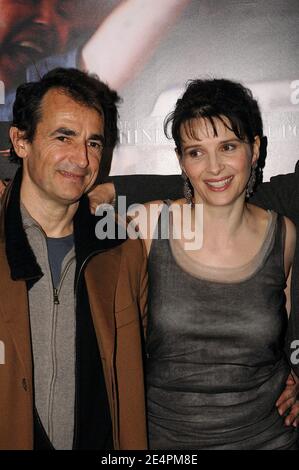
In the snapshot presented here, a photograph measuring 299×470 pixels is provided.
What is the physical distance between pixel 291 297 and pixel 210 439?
590 mm

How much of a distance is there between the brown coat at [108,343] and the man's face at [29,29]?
127 cm

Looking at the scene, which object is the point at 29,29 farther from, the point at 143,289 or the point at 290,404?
the point at 290,404

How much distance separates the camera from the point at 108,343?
1.62 m

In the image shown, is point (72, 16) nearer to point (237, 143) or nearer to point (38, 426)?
point (237, 143)

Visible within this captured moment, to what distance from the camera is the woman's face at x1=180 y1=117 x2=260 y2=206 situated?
1800 mm

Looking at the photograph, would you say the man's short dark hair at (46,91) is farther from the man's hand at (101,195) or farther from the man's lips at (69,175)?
the man's hand at (101,195)

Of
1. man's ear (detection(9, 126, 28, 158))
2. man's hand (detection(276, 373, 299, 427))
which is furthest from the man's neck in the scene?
man's hand (detection(276, 373, 299, 427))

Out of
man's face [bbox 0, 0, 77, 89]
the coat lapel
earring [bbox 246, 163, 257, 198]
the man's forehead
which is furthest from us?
man's face [bbox 0, 0, 77, 89]

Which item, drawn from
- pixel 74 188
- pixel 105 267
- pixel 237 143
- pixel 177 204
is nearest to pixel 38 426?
pixel 105 267

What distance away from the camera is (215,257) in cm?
189

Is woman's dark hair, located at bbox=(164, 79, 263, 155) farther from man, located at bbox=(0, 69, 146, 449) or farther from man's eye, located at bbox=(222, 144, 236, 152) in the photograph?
man, located at bbox=(0, 69, 146, 449)

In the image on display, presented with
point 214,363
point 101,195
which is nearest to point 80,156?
point 101,195

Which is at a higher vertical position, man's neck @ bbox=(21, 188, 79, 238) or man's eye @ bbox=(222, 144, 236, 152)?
man's eye @ bbox=(222, 144, 236, 152)

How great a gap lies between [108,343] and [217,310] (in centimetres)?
40
